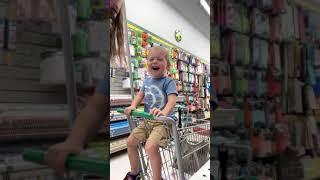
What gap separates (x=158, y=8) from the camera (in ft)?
21.9

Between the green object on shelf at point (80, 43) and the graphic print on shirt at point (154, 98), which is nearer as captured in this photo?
the green object on shelf at point (80, 43)

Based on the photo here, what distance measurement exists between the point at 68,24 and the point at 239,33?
16.0 inches

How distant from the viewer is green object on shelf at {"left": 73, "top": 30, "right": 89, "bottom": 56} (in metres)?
0.53

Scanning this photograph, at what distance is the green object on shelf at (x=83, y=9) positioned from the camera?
0.53m

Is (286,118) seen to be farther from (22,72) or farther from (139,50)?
(139,50)

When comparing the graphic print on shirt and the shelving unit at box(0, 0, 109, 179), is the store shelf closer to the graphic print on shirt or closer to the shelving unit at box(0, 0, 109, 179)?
the graphic print on shirt

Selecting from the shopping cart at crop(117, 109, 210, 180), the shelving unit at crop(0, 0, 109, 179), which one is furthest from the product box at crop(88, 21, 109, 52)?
the shopping cart at crop(117, 109, 210, 180)

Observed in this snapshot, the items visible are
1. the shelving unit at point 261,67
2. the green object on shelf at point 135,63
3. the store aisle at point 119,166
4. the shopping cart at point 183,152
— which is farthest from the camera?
the green object on shelf at point 135,63

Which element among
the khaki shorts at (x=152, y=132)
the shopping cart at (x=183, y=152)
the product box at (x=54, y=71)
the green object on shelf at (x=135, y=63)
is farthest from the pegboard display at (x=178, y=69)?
the product box at (x=54, y=71)

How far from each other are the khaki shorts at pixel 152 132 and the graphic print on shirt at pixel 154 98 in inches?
7.2

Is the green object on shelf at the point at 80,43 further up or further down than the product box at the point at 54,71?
further up

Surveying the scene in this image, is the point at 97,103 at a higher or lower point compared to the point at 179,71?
lower

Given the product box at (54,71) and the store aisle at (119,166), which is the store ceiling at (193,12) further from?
the product box at (54,71)

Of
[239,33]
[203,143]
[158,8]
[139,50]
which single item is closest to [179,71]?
[158,8]
